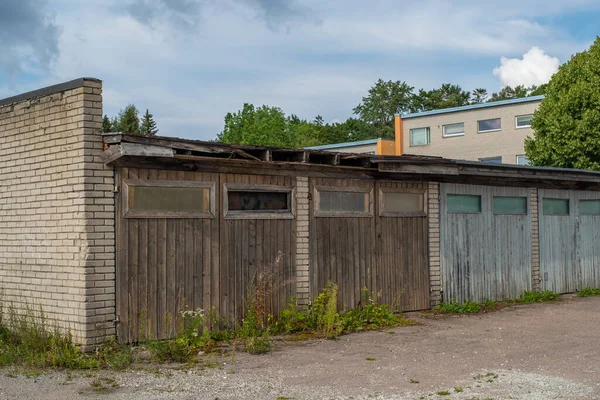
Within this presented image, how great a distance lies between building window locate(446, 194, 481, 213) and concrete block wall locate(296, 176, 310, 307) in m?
4.10

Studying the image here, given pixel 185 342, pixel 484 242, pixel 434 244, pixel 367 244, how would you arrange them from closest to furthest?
pixel 185 342 → pixel 367 244 → pixel 434 244 → pixel 484 242

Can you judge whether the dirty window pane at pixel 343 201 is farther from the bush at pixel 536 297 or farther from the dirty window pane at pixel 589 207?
the dirty window pane at pixel 589 207

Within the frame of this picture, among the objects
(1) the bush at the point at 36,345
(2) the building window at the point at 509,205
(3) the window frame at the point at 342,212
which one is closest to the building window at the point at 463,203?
(2) the building window at the point at 509,205

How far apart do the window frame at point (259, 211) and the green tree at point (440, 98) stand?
65808mm

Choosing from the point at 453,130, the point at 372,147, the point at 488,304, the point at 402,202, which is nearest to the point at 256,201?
the point at 402,202

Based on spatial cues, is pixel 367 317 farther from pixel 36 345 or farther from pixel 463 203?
pixel 36 345

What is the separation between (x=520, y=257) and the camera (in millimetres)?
17234

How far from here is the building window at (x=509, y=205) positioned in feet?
55.2

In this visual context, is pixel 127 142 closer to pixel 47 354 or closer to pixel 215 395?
pixel 47 354

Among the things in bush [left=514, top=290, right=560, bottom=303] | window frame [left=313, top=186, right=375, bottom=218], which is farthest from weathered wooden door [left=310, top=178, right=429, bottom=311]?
bush [left=514, top=290, right=560, bottom=303]

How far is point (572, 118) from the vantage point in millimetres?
29406

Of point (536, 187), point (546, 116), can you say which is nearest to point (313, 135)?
point (546, 116)

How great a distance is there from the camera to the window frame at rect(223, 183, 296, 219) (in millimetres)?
11688

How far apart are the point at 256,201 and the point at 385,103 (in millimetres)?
69988
